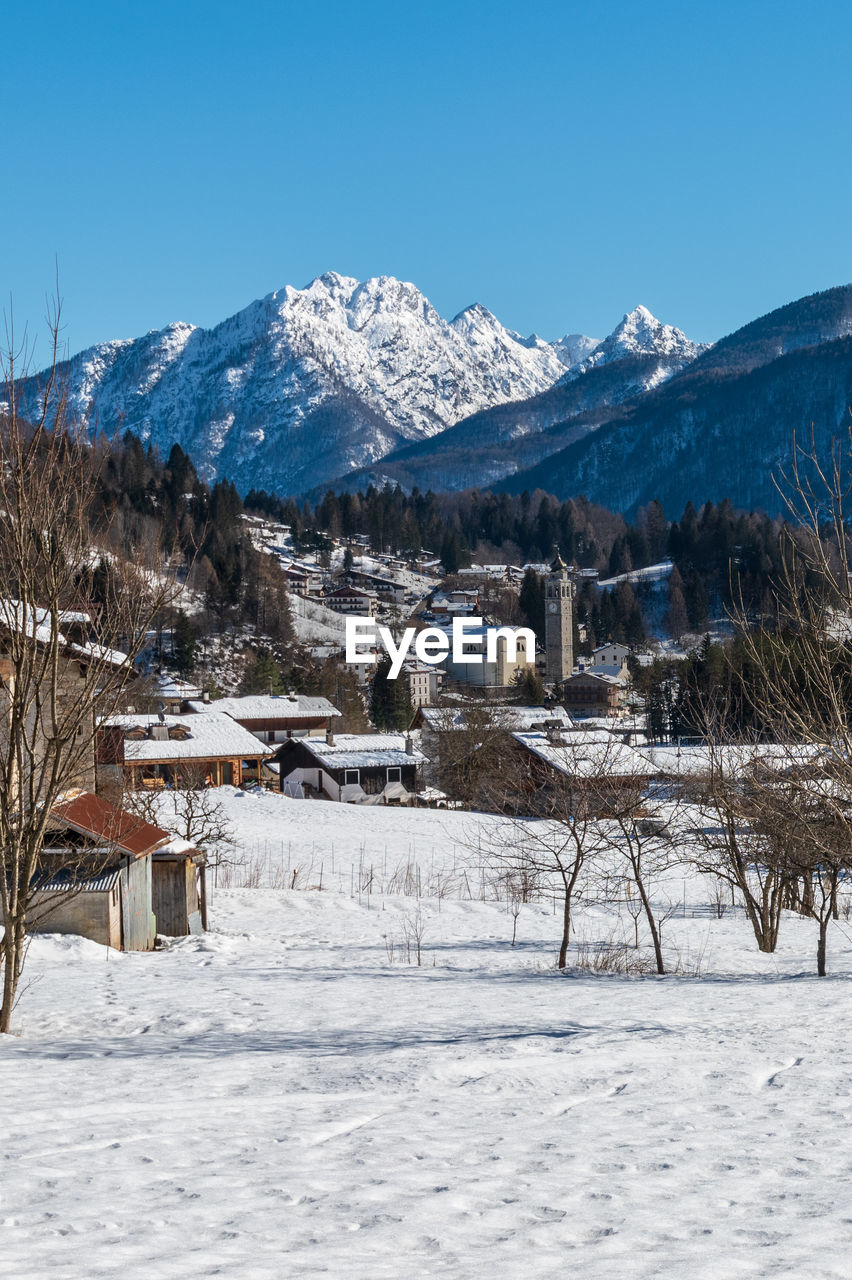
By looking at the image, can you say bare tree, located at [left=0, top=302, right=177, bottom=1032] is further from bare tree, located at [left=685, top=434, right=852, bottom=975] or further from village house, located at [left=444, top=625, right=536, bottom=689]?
village house, located at [left=444, top=625, right=536, bottom=689]

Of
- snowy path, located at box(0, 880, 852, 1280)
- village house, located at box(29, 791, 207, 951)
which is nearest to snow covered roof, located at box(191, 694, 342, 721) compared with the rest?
village house, located at box(29, 791, 207, 951)

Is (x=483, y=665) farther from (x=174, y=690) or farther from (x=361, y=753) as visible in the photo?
(x=361, y=753)

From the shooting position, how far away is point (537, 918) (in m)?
23.0

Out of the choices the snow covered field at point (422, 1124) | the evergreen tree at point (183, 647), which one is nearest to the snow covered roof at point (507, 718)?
the evergreen tree at point (183, 647)

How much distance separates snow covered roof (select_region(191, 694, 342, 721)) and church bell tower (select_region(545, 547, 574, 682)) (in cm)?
6295

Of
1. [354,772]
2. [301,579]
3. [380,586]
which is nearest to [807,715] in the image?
[354,772]

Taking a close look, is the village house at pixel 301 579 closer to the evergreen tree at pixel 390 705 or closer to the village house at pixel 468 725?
the evergreen tree at pixel 390 705

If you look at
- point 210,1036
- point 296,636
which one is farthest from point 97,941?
point 296,636

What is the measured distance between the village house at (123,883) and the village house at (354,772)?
31.9 metres

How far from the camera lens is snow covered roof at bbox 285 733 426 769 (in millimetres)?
52562

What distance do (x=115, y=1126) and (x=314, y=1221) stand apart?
84.3 inches

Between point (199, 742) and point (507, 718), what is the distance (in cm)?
1667

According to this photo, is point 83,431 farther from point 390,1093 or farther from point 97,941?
point 97,941

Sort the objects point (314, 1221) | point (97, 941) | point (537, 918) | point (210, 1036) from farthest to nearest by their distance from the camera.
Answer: point (537, 918)
point (97, 941)
point (210, 1036)
point (314, 1221)
